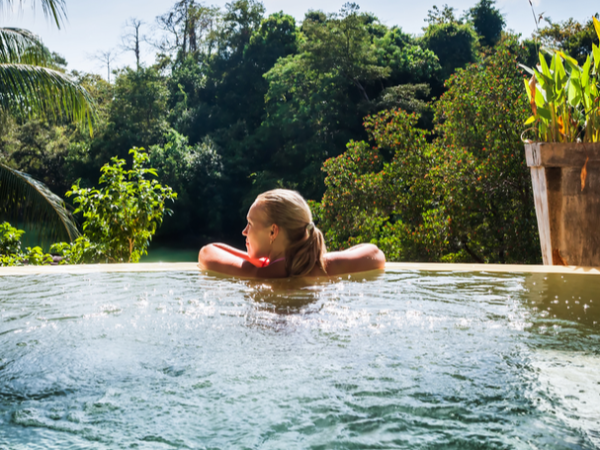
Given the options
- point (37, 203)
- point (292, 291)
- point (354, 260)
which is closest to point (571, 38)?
point (37, 203)

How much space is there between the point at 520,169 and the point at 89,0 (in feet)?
79.8

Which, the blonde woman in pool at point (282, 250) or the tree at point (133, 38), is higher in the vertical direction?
the tree at point (133, 38)

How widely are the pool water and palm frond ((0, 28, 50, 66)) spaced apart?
7.72 m

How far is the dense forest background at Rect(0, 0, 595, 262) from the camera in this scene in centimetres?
973

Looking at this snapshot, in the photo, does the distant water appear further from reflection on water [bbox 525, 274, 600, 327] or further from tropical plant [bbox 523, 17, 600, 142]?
reflection on water [bbox 525, 274, 600, 327]

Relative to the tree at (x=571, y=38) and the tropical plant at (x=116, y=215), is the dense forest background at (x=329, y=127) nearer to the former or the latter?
the tree at (x=571, y=38)

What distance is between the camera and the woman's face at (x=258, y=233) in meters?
3.14

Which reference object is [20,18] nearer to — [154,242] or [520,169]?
[520,169]

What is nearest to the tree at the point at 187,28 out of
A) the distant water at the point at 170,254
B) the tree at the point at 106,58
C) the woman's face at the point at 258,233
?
the tree at the point at 106,58

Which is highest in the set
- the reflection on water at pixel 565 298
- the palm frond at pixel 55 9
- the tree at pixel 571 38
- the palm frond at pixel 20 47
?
the tree at pixel 571 38

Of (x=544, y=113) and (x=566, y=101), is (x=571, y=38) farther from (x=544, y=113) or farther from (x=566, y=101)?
(x=544, y=113)

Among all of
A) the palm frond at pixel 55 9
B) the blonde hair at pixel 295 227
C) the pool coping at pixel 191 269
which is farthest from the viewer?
the palm frond at pixel 55 9

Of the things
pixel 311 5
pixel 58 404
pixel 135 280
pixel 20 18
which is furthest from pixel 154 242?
pixel 58 404

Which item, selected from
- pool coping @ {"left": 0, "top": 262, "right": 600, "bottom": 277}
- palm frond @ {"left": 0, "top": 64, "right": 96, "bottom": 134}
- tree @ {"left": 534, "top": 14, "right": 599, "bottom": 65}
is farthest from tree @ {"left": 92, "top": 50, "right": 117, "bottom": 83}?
pool coping @ {"left": 0, "top": 262, "right": 600, "bottom": 277}
